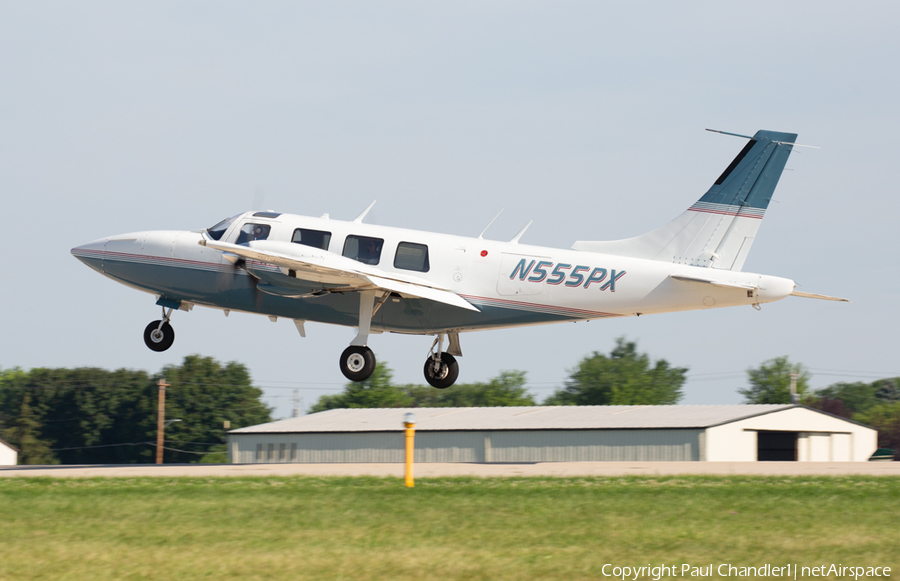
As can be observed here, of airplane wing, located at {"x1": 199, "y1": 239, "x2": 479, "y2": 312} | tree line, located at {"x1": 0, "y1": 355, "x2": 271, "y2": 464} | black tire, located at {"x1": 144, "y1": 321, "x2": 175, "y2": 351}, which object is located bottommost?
tree line, located at {"x1": 0, "y1": 355, "x2": 271, "y2": 464}

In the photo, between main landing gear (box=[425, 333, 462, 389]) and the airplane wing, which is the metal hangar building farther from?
the airplane wing

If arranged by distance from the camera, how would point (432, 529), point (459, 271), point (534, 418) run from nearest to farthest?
point (432, 529), point (459, 271), point (534, 418)

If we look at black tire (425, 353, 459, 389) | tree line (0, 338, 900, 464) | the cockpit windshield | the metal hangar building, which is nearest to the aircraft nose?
the cockpit windshield

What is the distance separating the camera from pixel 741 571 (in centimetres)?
1223

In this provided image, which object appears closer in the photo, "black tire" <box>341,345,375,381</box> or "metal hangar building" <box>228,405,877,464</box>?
"black tire" <box>341,345,375,381</box>

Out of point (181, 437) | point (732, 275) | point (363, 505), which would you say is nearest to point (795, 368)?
point (181, 437)

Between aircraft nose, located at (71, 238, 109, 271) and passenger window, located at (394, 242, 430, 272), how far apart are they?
7915 mm

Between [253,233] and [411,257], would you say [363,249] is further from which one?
[253,233]

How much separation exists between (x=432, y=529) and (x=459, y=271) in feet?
32.2

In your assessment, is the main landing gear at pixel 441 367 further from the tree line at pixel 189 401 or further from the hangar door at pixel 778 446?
the tree line at pixel 189 401

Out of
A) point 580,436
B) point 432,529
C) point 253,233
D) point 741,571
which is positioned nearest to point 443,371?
point 253,233

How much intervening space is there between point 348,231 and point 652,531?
1142 cm

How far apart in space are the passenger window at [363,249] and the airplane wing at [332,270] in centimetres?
21

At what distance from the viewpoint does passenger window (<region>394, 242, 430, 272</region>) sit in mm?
23453
